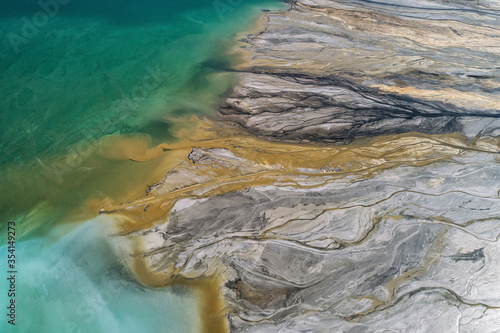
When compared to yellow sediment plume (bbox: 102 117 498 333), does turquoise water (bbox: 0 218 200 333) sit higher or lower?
lower

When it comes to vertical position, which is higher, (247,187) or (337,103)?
(337,103)

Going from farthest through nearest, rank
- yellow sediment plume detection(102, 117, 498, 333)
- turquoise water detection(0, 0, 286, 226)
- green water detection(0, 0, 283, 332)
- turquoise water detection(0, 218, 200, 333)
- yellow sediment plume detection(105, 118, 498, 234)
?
1. turquoise water detection(0, 0, 286, 226)
2. yellow sediment plume detection(105, 118, 498, 234)
3. yellow sediment plume detection(102, 117, 498, 333)
4. green water detection(0, 0, 283, 332)
5. turquoise water detection(0, 218, 200, 333)

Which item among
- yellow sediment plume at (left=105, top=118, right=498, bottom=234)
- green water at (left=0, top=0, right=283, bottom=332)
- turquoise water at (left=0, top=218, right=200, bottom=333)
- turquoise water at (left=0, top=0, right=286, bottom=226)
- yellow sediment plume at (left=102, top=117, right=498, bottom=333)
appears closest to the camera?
turquoise water at (left=0, top=218, right=200, bottom=333)

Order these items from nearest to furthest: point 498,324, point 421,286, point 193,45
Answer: point 498,324, point 421,286, point 193,45

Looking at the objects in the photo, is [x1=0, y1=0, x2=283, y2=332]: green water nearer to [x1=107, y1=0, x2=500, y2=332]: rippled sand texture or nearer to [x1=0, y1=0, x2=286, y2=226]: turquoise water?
[x1=0, y1=0, x2=286, y2=226]: turquoise water

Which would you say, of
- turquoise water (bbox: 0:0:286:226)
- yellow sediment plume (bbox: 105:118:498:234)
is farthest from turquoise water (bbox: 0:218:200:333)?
turquoise water (bbox: 0:0:286:226)

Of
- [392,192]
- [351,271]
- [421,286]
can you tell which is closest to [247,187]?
[351,271]

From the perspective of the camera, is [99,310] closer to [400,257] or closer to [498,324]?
[400,257]

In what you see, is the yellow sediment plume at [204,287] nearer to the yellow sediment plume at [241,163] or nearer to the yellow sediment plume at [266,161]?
the yellow sediment plume at [241,163]

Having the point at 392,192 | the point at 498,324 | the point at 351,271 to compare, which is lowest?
the point at 498,324
